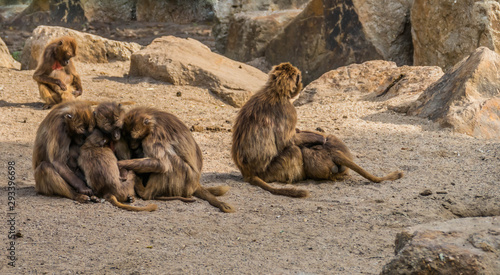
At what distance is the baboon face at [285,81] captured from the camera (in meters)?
7.76

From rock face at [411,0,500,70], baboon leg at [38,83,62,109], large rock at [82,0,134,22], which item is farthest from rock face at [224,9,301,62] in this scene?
large rock at [82,0,134,22]

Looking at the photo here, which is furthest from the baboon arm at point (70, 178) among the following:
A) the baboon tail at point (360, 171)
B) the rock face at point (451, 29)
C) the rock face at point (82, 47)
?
the rock face at point (451, 29)

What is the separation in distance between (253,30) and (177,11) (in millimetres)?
8633

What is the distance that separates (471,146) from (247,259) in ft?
16.2

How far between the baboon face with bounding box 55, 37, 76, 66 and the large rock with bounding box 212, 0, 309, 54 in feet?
26.3

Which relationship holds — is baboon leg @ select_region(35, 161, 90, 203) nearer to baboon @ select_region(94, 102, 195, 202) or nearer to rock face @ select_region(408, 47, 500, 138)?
baboon @ select_region(94, 102, 195, 202)

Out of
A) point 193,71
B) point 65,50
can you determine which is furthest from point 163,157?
point 193,71

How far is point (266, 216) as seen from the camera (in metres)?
6.43

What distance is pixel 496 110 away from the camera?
9719 millimetres

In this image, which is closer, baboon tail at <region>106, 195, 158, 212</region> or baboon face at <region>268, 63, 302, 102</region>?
baboon tail at <region>106, 195, 158, 212</region>

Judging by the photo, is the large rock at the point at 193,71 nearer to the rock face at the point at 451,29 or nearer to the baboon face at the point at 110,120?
the rock face at the point at 451,29

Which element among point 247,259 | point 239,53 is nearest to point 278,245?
point 247,259

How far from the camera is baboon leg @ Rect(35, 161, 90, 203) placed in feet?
21.0

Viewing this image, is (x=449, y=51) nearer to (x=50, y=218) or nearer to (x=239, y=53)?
(x=239, y=53)
